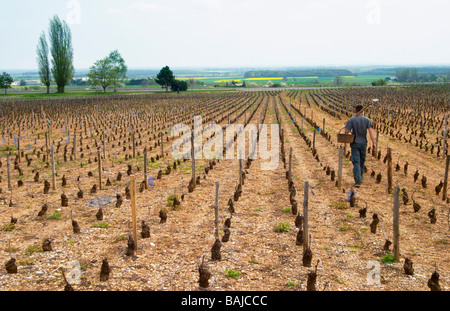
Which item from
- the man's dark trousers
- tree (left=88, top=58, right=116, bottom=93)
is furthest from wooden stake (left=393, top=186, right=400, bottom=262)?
tree (left=88, top=58, right=116, bottom=93)

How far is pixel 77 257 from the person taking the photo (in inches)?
263

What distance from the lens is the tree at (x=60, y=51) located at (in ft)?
230

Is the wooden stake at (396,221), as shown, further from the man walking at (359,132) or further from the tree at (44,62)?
the tree at (44,62)

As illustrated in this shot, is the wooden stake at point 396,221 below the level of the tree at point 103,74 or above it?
below

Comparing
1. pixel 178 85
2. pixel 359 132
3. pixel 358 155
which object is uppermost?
pixel 178 85

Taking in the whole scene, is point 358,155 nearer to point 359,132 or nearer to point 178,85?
point 359,132

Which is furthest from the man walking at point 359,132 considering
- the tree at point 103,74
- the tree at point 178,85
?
the tree at point 103,74

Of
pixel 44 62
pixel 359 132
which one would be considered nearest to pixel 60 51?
pixel 44 62

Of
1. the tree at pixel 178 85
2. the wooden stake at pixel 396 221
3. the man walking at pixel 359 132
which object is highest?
the tree at pixel 178 85

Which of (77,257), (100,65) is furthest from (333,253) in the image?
(100,65)

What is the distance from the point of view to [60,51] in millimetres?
70312

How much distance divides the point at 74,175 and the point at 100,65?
7566cm

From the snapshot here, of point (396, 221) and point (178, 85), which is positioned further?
point (178, 85)

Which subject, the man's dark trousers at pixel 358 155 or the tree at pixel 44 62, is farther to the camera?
the tree at pixel 44 62
